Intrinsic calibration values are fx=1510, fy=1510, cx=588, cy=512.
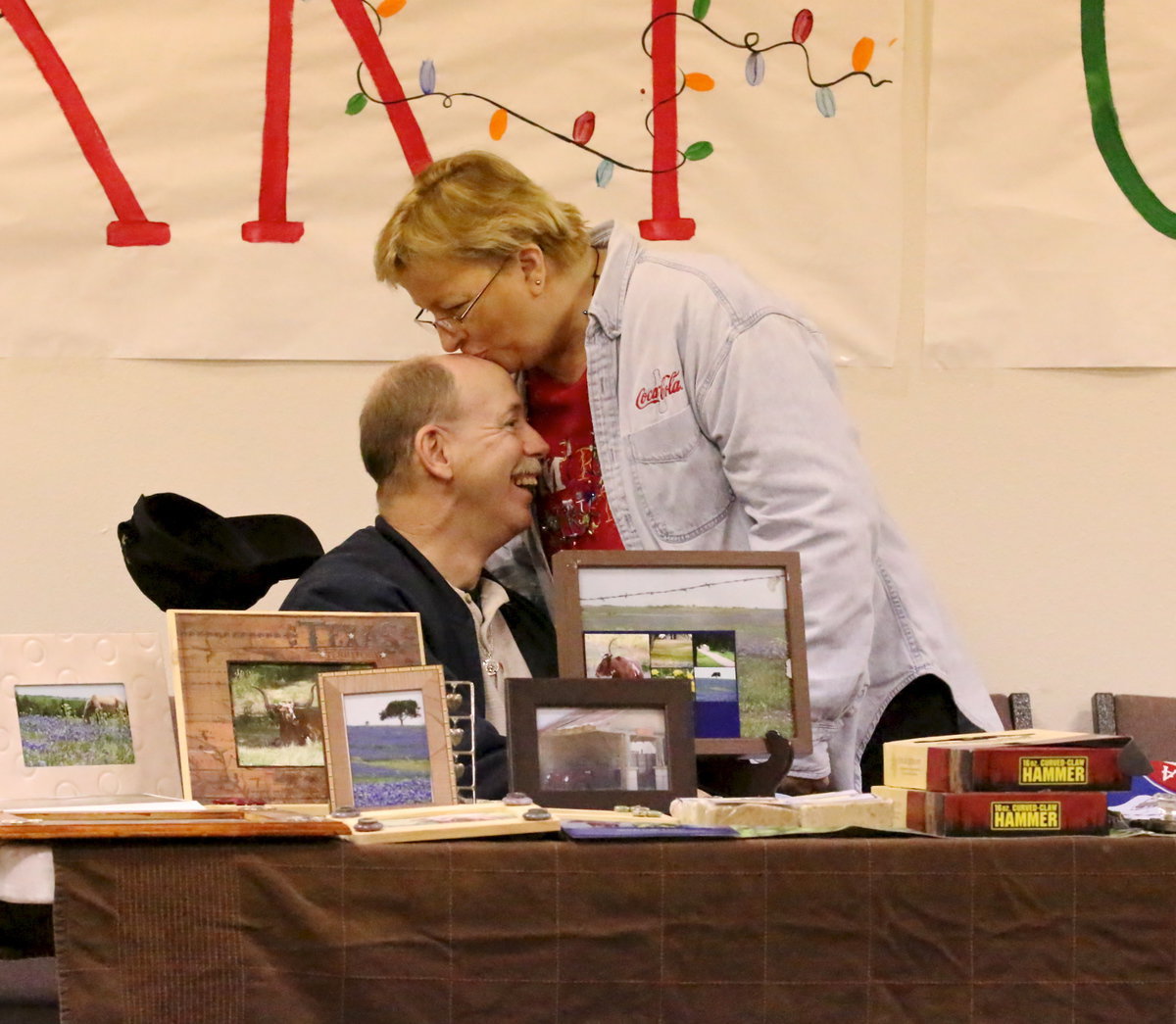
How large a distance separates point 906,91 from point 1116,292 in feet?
1.75

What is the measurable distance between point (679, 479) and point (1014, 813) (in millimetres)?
748

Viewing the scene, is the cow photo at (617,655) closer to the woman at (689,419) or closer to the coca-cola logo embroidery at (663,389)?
the woman at (689,419)

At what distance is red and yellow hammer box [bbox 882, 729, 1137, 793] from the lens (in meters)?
1.32

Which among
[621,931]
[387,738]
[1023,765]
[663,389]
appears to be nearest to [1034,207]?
[663,389]

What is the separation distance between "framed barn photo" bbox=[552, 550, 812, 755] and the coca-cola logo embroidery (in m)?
0.39

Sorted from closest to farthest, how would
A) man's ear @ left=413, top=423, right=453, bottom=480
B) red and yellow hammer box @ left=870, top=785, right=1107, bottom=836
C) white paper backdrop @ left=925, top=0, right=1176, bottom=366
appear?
1. red and yellow hammer box @ left=870, top=785, right=1107, bottom=836
2. man's ear @ left=413, top=423, right=453, bottom=480
3. white paper backdrop @ left=925, top=0, right=1176, bottom=366

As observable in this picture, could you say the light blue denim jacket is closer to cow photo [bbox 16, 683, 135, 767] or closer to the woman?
the woman

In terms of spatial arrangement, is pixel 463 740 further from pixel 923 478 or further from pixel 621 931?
pixel 923 478

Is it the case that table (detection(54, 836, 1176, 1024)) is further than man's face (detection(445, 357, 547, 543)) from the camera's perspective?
No

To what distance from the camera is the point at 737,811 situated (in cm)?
128

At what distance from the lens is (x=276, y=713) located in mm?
1465

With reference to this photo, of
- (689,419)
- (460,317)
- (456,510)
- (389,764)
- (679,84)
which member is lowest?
(389,764)

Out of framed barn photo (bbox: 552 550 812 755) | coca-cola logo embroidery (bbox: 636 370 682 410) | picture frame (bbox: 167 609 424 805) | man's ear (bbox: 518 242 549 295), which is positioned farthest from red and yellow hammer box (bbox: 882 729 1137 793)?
man's ear (bbox: 518 242 549 295)

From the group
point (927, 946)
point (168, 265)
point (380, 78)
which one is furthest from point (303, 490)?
point (927, 946)
